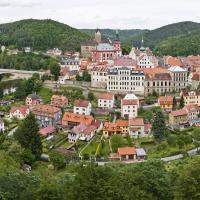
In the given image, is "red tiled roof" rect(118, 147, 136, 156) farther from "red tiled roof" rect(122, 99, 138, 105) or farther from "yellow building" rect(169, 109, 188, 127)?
"red tiled roof" rect(122, 99, 138, 105)

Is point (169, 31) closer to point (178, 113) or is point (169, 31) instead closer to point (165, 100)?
point (165, 100)

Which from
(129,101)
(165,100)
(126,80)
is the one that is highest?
(126,80)

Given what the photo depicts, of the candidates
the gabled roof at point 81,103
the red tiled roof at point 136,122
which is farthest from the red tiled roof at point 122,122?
the gabled roof at point 81,103

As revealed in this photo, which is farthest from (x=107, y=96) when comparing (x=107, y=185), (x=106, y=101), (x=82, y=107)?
(x=107, y=185)

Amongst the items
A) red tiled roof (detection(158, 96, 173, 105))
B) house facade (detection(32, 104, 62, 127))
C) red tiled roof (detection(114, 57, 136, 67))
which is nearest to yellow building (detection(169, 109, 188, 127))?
red tiled roof (detection(158, 96, 173, 105))

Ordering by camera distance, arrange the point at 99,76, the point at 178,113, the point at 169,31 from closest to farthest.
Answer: the point at 178,113 < the point at 99,76 < the point at 169,31

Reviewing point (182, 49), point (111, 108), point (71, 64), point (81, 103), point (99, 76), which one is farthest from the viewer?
point (182, 49)
